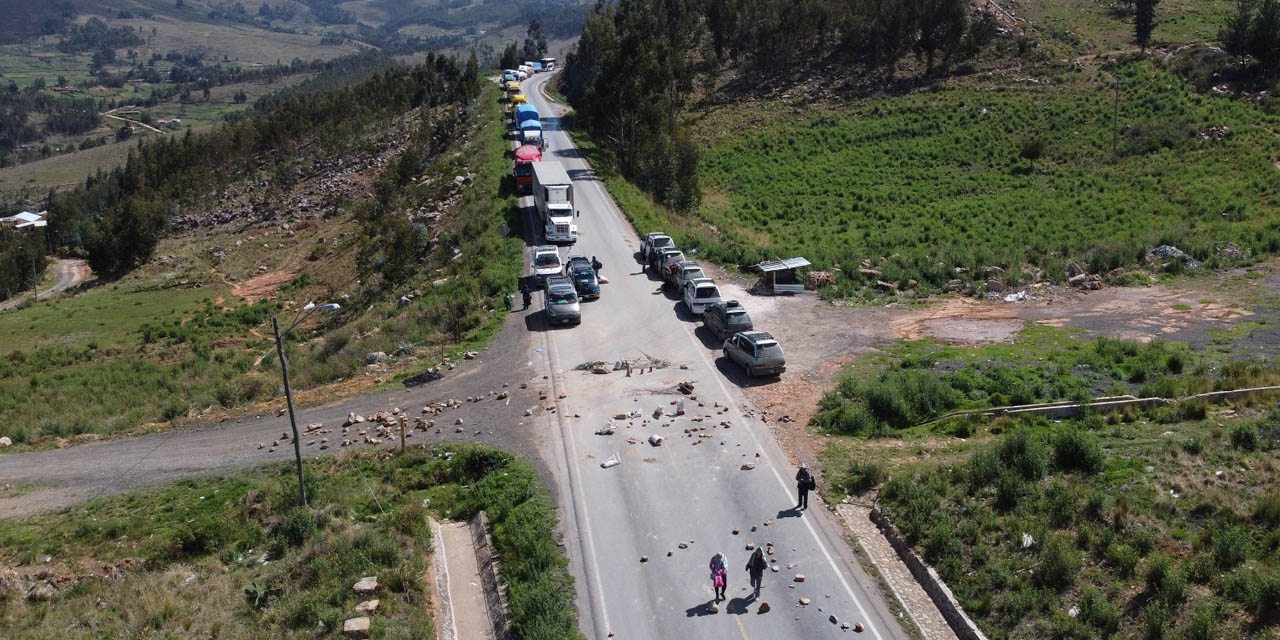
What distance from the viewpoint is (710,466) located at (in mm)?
23891

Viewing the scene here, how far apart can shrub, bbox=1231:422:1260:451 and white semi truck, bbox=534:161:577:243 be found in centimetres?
3203

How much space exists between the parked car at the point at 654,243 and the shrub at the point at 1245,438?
85.0ft

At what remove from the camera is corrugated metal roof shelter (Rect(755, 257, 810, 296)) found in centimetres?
3906

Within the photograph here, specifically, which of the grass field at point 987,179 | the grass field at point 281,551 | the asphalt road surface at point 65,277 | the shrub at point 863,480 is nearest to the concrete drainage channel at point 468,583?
the grass field at point 281,551

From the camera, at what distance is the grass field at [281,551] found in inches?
732

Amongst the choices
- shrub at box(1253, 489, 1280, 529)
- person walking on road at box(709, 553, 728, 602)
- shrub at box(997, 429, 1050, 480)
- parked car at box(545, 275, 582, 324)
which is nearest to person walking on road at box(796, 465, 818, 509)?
person walking on road at box(709, 553, 728, 602)

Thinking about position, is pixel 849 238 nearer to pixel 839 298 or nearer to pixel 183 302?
pixel 839 298

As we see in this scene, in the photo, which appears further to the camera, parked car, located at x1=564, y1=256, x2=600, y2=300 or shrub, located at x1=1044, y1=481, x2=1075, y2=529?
parked car, located at x1=564, y1=256, x2=600, y2=300

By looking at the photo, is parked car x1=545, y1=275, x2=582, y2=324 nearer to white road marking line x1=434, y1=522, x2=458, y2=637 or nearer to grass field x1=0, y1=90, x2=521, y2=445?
grass field x1=0, y1=90, x2=521, y2=445

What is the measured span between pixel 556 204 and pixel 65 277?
79949mm

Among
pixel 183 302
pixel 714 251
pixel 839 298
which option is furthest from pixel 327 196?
pixel 839 298

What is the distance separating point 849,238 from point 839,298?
14259mm

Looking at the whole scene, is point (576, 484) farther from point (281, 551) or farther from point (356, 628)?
point (281, 551)

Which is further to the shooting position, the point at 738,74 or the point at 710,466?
the point at 738,74
